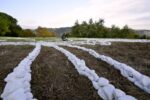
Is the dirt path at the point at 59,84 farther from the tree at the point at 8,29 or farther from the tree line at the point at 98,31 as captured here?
the tree line at the point at 98,31

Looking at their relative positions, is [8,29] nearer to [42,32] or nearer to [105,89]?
[42,32]

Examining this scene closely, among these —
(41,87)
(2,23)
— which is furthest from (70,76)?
(2,23)

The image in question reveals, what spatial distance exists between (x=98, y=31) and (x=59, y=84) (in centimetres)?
7430

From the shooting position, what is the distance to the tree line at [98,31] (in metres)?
81.7

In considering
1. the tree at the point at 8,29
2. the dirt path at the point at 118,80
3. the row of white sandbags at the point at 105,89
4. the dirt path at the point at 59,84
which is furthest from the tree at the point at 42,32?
the row of white sandbags at the point at 105,89

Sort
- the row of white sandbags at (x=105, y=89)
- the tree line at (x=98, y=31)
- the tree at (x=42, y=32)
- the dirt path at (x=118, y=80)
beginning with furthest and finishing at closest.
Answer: the tree at (x=42, y=32) → the tree line at (x=98, y=31) → the dirt path at (x=118, y=80) → the row of white sandbags at (x=105, y=89)

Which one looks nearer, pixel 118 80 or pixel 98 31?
pixel 118 80

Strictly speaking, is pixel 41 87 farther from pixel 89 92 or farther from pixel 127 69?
pixel 127 69

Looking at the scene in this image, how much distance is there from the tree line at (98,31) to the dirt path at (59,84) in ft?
228

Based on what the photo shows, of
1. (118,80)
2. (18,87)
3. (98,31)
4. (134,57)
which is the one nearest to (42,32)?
(98,31)

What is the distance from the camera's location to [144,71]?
11.2m

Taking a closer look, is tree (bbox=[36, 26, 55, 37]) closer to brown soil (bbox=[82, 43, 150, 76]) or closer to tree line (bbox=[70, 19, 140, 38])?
tree line (bbox=[70, 19, 140, 38])

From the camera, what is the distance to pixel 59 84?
8.96 meters

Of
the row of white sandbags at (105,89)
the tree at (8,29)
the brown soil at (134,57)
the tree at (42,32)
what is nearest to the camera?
the row of white sandbags at (105,89)
